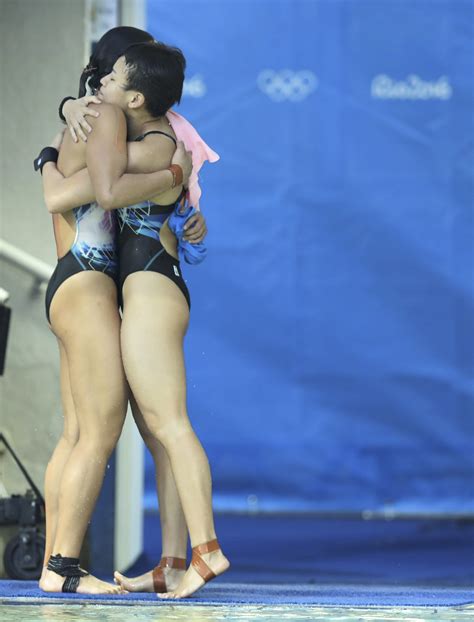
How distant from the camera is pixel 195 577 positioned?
3414 mm

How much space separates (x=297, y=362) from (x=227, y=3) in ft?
6.73

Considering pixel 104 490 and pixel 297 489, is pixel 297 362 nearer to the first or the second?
pixel 297 489

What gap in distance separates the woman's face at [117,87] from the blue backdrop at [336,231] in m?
3.90

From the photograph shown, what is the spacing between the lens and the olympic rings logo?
751cm

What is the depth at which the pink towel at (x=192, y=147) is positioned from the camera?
3688 millimetres

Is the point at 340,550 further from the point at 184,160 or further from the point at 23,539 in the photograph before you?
the point at 184,160

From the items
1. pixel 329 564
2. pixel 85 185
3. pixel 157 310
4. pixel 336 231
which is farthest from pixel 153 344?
pixel 336 231

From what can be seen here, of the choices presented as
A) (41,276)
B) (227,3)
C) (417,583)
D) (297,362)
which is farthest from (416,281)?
(41,276)

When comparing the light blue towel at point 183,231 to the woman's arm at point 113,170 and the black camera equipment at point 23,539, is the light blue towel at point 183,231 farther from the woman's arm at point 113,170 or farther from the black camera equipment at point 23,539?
the black camera equipment at point 23,539

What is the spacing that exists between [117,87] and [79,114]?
0.40 ft

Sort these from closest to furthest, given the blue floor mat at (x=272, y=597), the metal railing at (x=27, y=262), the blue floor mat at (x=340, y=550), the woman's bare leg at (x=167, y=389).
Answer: the blue floor mat at (x=272, y=597)
the woman's bare leg at (x=167, y=389)
the metal railing at (x=27, y=262)
the blue floor mat at (x=340, y=550)

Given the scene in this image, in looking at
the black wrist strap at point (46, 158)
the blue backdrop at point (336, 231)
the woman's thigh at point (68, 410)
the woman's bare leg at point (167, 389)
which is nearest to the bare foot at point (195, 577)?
the woman's bare leg at point (167, 389)

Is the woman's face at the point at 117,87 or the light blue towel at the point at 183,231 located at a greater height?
the woman's face at the point at 117,87

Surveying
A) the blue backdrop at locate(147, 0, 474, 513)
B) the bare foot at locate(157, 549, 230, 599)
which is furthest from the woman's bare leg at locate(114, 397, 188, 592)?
the blue backdrop at locate(147, 0, 474, 513)
